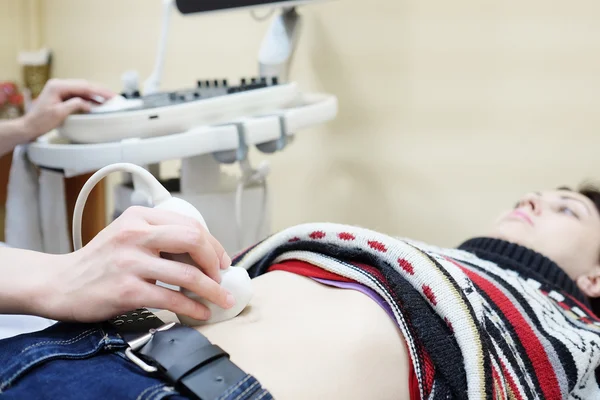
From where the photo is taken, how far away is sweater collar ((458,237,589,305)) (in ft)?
3.38

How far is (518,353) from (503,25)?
0.86m

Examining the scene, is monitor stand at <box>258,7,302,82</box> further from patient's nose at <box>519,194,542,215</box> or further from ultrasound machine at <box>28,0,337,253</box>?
patient's nose at <box>519,194,542,215</box>

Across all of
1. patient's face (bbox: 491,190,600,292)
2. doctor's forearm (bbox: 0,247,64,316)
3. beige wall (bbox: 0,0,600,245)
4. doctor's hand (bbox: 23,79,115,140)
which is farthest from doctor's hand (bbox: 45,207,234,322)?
beige wall (bbox: 0,0,600,245)

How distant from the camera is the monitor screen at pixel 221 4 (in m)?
1.29

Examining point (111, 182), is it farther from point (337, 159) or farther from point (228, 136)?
point (228, 136)

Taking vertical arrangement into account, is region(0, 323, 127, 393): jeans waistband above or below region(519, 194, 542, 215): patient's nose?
above

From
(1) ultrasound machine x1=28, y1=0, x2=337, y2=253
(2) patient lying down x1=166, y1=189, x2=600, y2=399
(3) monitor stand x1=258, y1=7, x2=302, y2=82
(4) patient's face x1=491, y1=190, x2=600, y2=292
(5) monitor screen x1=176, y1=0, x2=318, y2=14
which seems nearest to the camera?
(2) patient lying down x1=166, y1=189, x2=600, y2=399

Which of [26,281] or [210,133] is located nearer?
[26,281]

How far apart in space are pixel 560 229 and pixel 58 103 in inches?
37.6

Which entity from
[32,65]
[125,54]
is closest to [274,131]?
[125,54]

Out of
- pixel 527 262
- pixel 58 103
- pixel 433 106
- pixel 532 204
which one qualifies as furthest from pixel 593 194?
pixel 58 103

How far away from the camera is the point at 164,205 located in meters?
0.66

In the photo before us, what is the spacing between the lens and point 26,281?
0.60 metres

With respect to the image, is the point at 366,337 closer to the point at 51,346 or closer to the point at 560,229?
the point at 51,346
